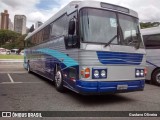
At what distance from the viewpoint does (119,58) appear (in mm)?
7133

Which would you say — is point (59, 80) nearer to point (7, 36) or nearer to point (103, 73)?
point (103, 73)

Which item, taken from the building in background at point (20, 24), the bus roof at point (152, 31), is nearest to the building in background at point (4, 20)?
the building in background at point (20, 24)

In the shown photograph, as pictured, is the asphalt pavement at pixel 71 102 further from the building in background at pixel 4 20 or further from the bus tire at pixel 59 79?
the building in background at pixel 4 20

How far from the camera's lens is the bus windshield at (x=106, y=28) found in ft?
22.7

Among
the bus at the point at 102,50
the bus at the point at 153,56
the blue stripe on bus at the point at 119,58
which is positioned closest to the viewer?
the bus at the point at 102,50

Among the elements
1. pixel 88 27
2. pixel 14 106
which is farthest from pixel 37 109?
pixel 88 27

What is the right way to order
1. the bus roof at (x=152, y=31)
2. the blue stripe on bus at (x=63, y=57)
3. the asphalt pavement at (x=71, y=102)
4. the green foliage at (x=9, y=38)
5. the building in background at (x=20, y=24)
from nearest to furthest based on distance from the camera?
the asphalt pavement at (x=71, y=102) → the blue stripe on bus at (x=63, y=57) → the bus roof at (x=152, y=31) → the green foliage at (x=9, y=38) → the building in background at (x=20, y=24)

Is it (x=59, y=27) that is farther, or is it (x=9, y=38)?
(x=9, y=38)

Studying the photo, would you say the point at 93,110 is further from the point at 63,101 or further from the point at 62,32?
the point at 62,32

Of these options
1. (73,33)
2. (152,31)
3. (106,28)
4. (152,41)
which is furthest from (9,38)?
(106,28)

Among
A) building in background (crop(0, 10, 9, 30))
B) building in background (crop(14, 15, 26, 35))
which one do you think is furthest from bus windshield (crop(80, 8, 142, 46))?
building in background (crop(14, 15, 26, 35))

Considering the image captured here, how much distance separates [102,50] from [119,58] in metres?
0.65

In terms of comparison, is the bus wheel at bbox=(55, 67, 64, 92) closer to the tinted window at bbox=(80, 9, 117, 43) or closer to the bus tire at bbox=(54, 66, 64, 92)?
the bus tire at bbox=(54, 66, 64, 92)

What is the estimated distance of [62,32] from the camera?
8742 millimetres
